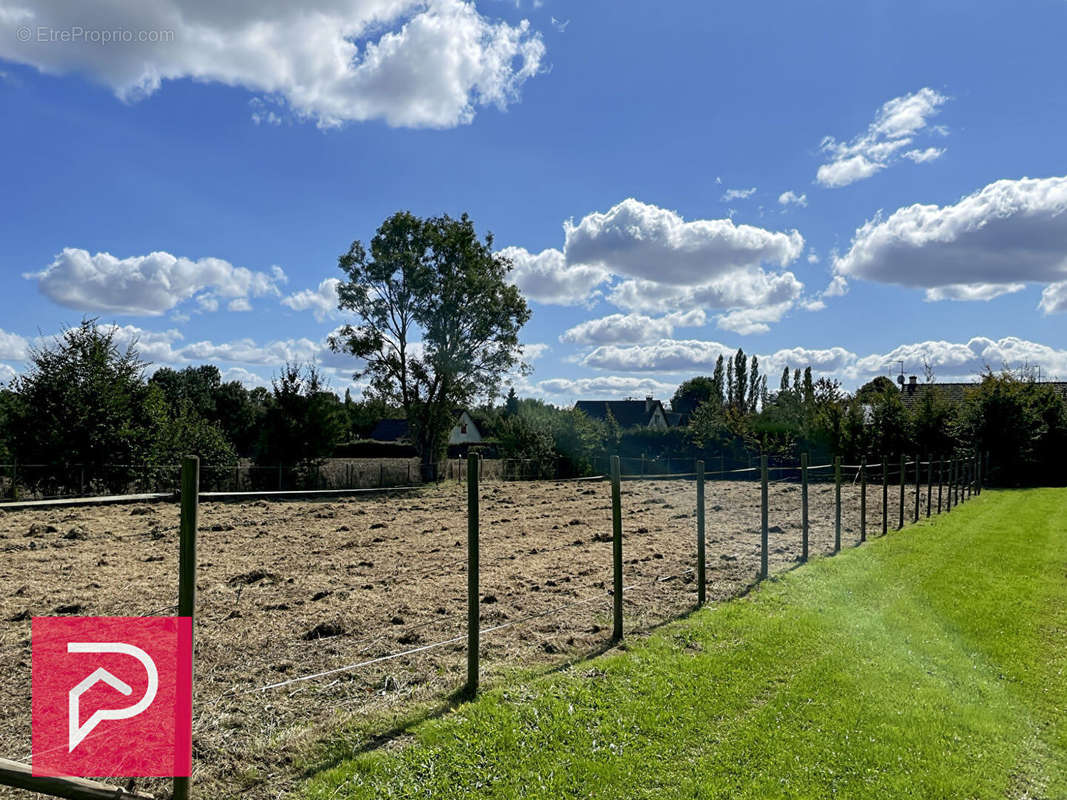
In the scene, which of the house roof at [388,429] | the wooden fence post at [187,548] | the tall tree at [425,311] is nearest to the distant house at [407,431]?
the house roof at [388,429]

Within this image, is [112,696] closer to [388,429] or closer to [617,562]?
[617,562]

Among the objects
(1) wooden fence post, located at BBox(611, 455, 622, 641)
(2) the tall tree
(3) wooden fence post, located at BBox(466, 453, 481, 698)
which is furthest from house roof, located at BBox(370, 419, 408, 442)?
(3) wooden fence post, located at BBox(466, 453, 481, 698)

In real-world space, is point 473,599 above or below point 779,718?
above

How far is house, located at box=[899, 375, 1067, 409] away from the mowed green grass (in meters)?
31.0

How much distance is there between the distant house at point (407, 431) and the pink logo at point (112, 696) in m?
55.7

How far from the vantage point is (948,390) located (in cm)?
4141

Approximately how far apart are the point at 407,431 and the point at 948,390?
146 feet

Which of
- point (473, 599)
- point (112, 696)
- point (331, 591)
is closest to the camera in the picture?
point (112, 696)

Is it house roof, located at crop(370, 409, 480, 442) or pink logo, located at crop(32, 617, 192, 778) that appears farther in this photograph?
house roof, located at crop(370, 409, 480, 442)

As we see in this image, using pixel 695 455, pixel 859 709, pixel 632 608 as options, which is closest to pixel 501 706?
pixel 859 709

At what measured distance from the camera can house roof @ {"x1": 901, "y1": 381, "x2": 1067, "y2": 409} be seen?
34969 millimetres

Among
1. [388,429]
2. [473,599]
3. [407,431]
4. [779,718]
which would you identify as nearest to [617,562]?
[473,599]

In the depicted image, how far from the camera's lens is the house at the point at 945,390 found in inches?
1376

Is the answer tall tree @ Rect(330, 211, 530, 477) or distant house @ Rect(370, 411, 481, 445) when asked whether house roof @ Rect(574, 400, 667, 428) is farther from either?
tall tree @ Rect(330, 211, 530, 477)
